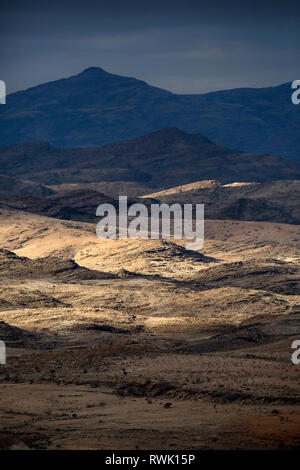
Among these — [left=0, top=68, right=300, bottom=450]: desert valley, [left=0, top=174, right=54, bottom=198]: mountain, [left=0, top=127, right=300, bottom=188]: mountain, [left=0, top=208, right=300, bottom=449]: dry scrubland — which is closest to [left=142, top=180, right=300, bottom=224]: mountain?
[left=0, top=68, right=300, bottom=450]: desert valley

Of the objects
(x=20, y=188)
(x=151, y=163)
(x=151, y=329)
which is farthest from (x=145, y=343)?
(x=151, y=163)

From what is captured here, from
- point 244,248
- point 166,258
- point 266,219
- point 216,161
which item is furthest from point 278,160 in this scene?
point 166,258

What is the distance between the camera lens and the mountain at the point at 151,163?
138 meters

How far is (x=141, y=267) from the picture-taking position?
53125 millimetres

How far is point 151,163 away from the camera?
14850 cm

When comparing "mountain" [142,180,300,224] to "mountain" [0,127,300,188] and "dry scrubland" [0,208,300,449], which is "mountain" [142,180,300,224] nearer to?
"dry scrubland" [0,208,300,449]

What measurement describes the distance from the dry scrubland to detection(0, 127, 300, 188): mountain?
72.0 meters

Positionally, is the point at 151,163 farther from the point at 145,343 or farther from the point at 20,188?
the point at 145,343

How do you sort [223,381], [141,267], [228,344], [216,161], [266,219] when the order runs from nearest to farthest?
[223,381]
[228,344]
[141,267]
[266,219]
[216,161]

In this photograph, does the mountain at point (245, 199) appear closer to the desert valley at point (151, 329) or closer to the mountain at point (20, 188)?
the desert valley at point (151, 329)

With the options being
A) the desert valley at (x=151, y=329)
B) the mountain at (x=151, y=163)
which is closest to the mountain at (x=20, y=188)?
the desert valley at (x=151, y=329)

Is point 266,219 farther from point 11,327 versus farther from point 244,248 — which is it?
point 11,327

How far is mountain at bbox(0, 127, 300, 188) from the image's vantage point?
138 meters

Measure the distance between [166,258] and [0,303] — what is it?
58.5ft
